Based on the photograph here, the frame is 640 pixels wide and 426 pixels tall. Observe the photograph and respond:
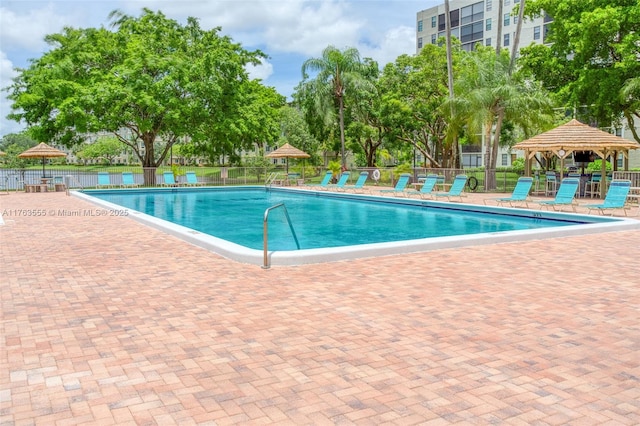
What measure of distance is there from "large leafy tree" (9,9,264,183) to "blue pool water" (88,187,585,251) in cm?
679

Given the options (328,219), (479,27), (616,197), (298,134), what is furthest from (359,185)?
(479,27)

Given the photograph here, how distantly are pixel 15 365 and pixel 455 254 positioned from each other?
263 inches

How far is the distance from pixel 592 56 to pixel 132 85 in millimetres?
24185

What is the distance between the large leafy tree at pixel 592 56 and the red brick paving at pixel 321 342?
18.8 meters

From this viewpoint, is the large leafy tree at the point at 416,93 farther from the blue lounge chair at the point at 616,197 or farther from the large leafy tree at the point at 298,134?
the blue lounge chair at the point at 616,197

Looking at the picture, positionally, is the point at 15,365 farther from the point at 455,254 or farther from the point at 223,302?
the point at 455,254

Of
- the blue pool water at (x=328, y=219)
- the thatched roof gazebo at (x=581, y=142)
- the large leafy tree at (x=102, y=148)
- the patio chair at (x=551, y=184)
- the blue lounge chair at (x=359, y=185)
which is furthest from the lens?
the large leafy tree at (x=102, y=148)

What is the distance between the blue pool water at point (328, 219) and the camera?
13594 millimetres

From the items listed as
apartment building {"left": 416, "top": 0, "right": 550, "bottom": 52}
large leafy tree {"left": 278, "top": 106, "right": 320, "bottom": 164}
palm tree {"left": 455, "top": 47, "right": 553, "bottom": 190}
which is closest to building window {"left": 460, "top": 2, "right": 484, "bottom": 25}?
apartment building {"left": 416, "top": 0, "right": 550, "bottom": 52}

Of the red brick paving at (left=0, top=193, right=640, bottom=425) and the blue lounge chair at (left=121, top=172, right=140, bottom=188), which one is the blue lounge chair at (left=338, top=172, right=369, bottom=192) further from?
the red brick paving at (left=0, top=193, right=640, bottom=425)

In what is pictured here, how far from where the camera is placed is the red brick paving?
11.4 ft

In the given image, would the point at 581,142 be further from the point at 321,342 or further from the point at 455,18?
the point at 455,18

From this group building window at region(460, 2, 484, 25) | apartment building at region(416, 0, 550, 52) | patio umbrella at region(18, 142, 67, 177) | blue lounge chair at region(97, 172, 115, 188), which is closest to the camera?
patio umbrella at region(18, 142, 67, 177)

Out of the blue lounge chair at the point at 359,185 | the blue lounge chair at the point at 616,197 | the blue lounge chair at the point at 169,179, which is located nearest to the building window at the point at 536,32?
the blue lounge chair at the point at 359,185
